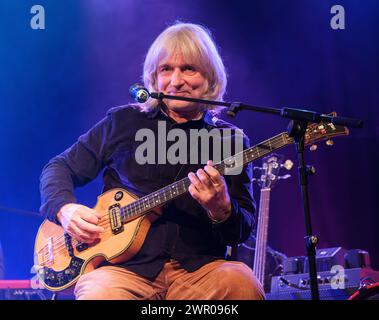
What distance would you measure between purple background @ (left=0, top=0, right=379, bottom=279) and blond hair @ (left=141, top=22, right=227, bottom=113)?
1.55 meters

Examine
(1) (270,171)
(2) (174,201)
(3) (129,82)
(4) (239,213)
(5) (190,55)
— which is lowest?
(4) (239,213)

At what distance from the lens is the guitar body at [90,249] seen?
2.77 meters

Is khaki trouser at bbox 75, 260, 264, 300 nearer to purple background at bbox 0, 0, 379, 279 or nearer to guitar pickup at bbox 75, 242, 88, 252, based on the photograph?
guitar pickup at bbox 75, 242, 88, 252

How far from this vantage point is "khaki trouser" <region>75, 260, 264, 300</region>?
2473mm

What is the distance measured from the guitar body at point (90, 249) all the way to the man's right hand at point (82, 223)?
0.05 metres

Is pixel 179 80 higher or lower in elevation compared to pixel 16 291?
higher

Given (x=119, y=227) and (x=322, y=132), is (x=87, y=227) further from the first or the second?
(x=322, y=132)

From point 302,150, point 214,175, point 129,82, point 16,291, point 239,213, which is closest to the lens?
point 302,150

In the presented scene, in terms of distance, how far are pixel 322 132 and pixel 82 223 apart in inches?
48.7

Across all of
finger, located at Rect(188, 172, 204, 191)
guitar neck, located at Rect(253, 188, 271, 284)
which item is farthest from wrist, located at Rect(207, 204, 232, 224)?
guitar neck, located at Rect(253, 188, 271, 284)

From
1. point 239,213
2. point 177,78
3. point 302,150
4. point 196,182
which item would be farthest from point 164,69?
point 302,150

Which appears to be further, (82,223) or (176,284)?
(82,223)

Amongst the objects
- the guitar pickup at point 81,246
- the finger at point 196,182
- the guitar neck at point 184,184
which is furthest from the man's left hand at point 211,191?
the guitar pickup at point 81,246

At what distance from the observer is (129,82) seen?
15.9 feet
